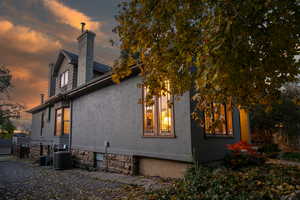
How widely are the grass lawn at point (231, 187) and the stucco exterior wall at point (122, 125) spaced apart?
45.8 inches

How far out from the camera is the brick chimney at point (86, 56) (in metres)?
11.6

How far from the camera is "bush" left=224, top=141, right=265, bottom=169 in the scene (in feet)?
19.6

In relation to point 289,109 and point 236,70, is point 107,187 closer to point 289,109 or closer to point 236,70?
point 236,70

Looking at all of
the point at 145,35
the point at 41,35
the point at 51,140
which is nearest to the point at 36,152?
the point at 51,140

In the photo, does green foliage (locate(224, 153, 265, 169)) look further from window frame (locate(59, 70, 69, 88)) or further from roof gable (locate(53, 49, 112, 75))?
window frame (locate(59, 70, 69, 88))

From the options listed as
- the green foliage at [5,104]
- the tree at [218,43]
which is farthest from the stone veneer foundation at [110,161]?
the green foliage at [5,104]

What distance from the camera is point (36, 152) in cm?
1495

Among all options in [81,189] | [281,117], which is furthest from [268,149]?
[81,189]

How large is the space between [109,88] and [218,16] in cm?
662

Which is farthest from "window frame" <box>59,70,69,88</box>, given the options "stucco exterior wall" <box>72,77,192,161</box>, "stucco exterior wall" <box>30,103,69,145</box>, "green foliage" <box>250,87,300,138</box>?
"green foliage" <box>250,87,300,138</box>

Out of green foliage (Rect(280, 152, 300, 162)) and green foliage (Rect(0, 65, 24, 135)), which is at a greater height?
green foliage (Rect(0, 65, 24, 135))

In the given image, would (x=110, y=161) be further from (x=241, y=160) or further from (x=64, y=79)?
(x=64, y=79)

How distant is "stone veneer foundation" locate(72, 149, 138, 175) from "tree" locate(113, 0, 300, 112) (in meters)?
4.26

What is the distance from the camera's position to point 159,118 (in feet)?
21.2
